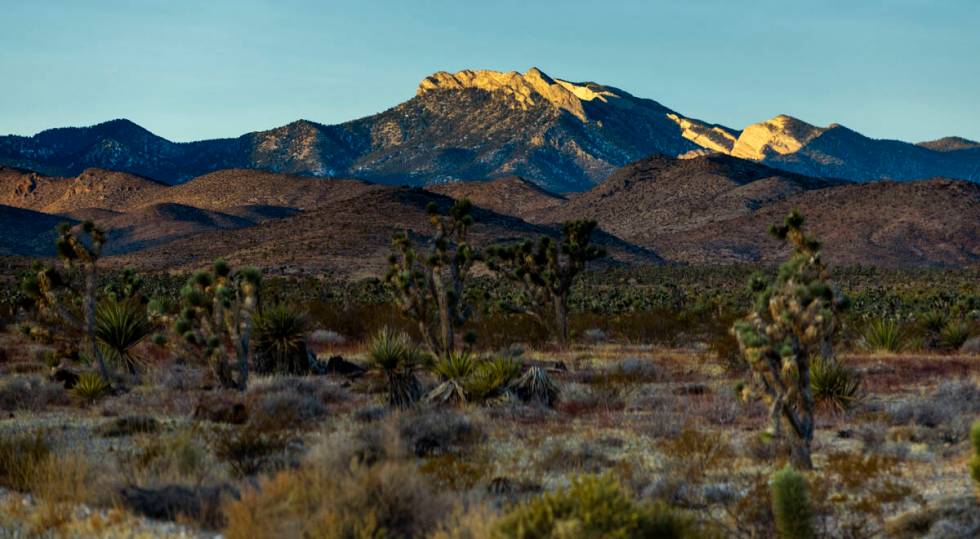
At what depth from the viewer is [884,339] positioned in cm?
2528

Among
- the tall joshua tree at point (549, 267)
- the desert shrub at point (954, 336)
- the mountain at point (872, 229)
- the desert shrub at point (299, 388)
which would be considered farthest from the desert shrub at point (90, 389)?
the mountain at point (872, 229)

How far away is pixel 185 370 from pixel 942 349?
20.6 meters

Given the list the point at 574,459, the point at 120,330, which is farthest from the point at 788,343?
the point at 120,330

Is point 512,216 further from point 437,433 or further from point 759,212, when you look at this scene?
point 437,433

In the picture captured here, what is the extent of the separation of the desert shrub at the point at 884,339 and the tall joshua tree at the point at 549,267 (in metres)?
7.97

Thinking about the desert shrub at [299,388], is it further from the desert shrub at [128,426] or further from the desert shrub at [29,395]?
Result: the desert shrub at [29,395]

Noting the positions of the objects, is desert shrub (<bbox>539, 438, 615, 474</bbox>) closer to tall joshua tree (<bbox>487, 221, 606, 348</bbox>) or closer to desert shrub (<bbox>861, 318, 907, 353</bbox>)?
tall joshua tree (<bbox>487, 221, 606, 348</bbox>)

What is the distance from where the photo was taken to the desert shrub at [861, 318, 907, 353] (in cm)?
2509

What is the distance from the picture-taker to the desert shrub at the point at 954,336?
26062 mm

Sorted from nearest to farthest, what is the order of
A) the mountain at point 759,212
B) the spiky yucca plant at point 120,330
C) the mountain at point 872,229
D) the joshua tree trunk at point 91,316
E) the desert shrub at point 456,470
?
the desert shrub at point 456,470 → the joshua tree trunk at point 91,316 → the spiky yucca plant at point 120,330 → the mountain at point 872,229 → the mountain at point 759,212

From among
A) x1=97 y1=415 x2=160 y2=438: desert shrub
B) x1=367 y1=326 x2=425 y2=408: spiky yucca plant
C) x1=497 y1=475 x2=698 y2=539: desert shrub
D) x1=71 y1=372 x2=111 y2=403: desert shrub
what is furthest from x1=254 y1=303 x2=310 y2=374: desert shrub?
x1=497 y1=475 x2=698 y2=539: desert shrub

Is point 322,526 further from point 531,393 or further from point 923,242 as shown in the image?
point 923,242

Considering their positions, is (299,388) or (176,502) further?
(299,388)

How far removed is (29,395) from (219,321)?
3.38m
